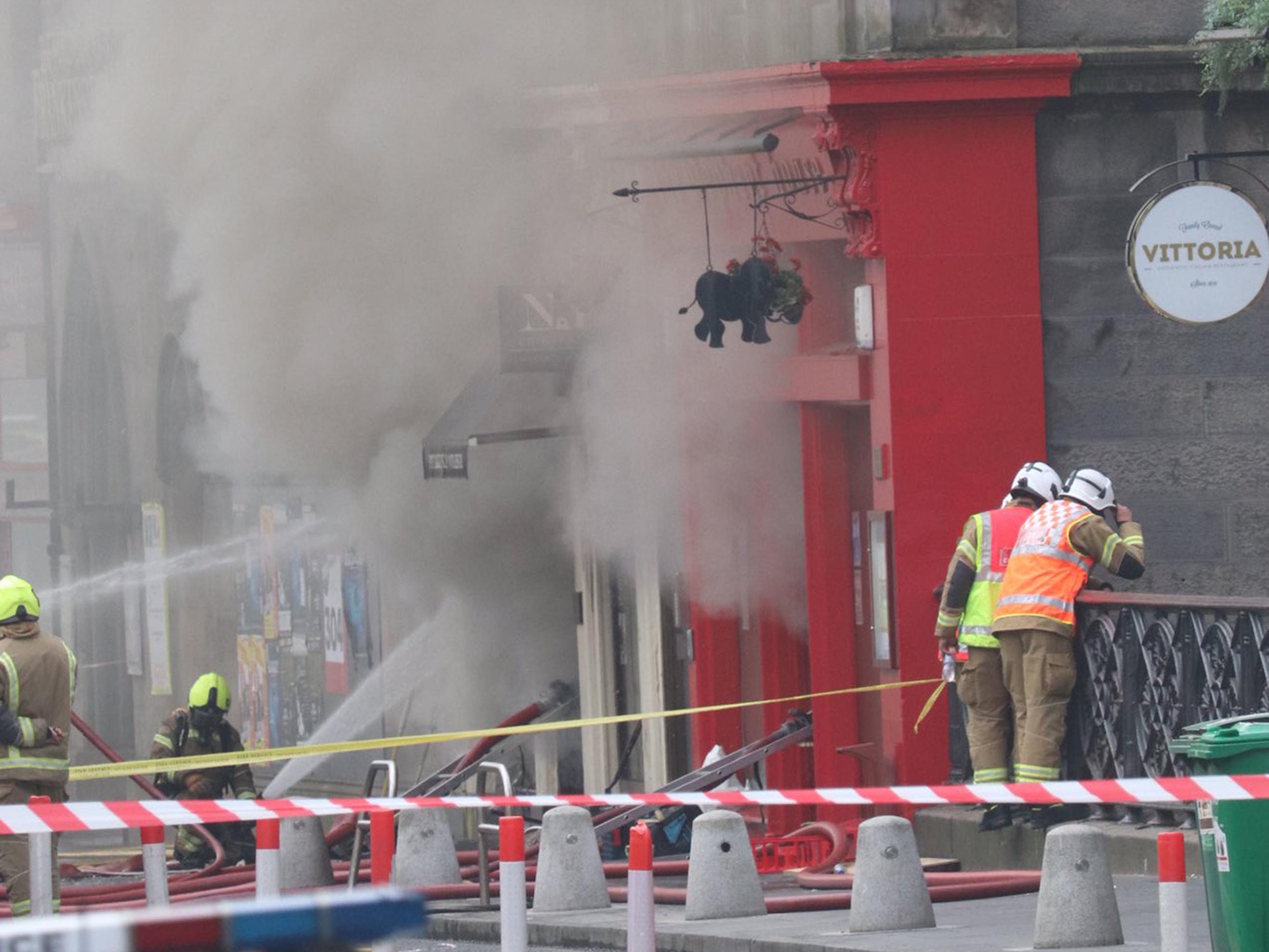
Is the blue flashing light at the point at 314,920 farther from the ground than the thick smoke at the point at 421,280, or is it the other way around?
the thick smoke at the point at 421,280

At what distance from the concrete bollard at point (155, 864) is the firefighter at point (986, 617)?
12.0 feet

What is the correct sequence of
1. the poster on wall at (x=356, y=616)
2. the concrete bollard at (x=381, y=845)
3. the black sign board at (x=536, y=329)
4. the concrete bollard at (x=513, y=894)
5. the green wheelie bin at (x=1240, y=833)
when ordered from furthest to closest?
the poster on wall at (x=356, y=616) < the black sign board at (x=536, y=329) < the concrete bollard at (x=381, y=845) < the concrete bollard at (x=513, y=894) < the green wheelie bin at (x=1240, y=833)

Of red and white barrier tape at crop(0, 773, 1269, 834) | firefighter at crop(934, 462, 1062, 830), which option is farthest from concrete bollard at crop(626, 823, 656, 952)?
firefighter at crop(934, 462, 1062, 830)

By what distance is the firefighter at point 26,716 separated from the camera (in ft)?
32.5

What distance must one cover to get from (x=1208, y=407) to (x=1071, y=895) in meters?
5.51

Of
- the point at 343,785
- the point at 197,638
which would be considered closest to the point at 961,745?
the point at 343,785

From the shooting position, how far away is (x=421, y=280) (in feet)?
58.5

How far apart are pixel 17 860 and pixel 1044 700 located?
423cm

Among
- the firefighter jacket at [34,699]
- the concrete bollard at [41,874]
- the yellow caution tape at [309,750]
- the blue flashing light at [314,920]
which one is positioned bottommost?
the concrete bollard at [41,874]

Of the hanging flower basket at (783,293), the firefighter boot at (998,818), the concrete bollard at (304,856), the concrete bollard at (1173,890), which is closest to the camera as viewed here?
the concrete bollard at (1173,890)

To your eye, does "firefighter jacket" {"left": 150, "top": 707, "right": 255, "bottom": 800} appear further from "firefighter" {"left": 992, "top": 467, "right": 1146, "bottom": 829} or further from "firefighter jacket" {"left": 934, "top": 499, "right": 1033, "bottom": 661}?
"firefighter" {"left": 992, "top": 467, "right": 1146, "bottom": 829}

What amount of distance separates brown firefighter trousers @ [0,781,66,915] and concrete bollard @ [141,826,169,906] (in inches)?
23.3

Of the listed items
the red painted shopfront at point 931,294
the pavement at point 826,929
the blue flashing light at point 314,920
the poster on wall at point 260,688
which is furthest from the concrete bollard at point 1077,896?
the poster on wall at point 260,688

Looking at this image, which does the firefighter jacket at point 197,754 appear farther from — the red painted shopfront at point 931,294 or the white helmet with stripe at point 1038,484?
the white helmet with stripe at point 1038,484
